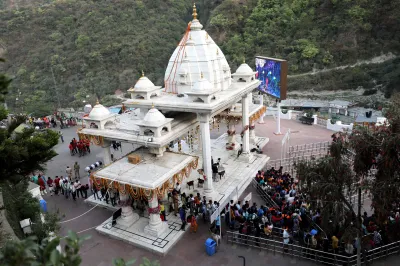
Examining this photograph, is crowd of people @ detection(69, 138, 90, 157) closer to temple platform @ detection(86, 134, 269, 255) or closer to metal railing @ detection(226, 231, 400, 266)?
temple platform @ detection(86, 134, 269, 255)

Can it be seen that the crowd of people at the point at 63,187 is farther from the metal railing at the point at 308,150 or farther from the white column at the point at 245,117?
the metal railing at the point at 308,150

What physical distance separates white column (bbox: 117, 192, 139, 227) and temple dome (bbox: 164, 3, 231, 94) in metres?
5.23

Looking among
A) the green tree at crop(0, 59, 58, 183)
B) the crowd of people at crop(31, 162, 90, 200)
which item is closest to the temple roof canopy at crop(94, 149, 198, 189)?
the crowd of people at crop(31, 162, 90, 200)

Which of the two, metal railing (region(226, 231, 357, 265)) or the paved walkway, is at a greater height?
metal railing (region(226, 231, 357, 265))

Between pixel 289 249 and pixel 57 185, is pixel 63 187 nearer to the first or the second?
pixel 57 185

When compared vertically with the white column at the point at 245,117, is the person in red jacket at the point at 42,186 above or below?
below

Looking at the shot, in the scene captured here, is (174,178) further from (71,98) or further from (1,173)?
(71,98)

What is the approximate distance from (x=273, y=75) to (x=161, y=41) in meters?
27.0

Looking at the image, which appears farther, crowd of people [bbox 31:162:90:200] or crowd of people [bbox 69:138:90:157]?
crowd of people [bbox 69:138:90:157]

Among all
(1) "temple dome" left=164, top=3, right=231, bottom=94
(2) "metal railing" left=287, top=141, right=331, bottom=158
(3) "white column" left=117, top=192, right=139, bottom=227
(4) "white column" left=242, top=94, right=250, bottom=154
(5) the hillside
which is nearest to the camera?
(3) "white column" left=117, top=192, right=139, bottom=227

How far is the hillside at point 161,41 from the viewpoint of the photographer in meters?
40.9

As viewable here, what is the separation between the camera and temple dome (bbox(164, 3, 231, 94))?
14.4 metres

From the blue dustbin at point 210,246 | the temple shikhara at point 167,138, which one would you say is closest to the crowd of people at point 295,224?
the blue dustbin at point 210,246

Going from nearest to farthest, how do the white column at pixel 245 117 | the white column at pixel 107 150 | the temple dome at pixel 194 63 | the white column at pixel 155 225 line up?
1. the white column at pixel 155 225
2. the white column at pixel 107 150
3. the temple dome at pixel 194 63
4. the white column at pixel 245 117
